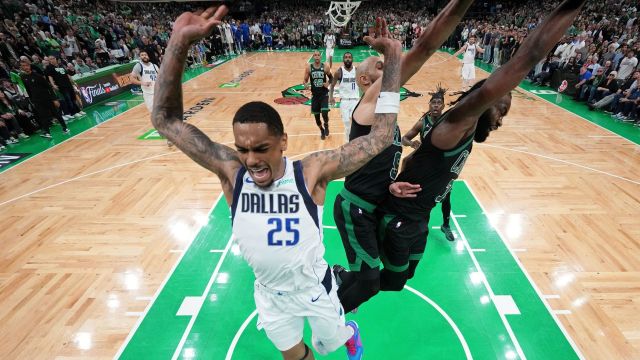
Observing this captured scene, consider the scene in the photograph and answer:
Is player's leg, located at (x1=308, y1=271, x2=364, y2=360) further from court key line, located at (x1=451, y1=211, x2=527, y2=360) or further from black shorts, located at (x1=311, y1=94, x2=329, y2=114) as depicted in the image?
black shorts, located at (x1=311, y1=94, x2=329, y2=114)

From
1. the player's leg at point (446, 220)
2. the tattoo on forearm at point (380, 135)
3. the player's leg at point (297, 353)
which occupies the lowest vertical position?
the player's leg at point (446, 220)

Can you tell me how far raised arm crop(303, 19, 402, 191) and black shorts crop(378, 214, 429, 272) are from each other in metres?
1.13

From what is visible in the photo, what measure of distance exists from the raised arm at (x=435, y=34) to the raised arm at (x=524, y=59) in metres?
0.36

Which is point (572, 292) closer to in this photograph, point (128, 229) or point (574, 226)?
point (574, 226)

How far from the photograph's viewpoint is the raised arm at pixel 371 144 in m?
1.85

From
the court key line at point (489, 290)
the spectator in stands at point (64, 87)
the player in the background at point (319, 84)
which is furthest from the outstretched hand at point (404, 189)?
the spectator in stands at point (64, 87)

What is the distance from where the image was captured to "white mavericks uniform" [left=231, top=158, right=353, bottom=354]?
185 centimetres

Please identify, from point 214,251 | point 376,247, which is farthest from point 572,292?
point 214,251

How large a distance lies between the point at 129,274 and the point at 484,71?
1603 centimetres

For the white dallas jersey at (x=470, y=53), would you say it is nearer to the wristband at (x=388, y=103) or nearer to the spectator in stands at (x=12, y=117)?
the wristband at (x=388, y=103)

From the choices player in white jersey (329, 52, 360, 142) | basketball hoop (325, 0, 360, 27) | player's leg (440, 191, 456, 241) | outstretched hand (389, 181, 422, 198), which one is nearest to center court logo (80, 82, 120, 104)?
basketball hoop (325, 0, 360, 27)

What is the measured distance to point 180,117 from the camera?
6.66 feet

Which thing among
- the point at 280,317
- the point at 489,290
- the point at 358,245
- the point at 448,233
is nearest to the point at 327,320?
the point at 280,317

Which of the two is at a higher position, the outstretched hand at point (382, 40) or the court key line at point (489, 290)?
the outstretched hand at point (382, 40)
